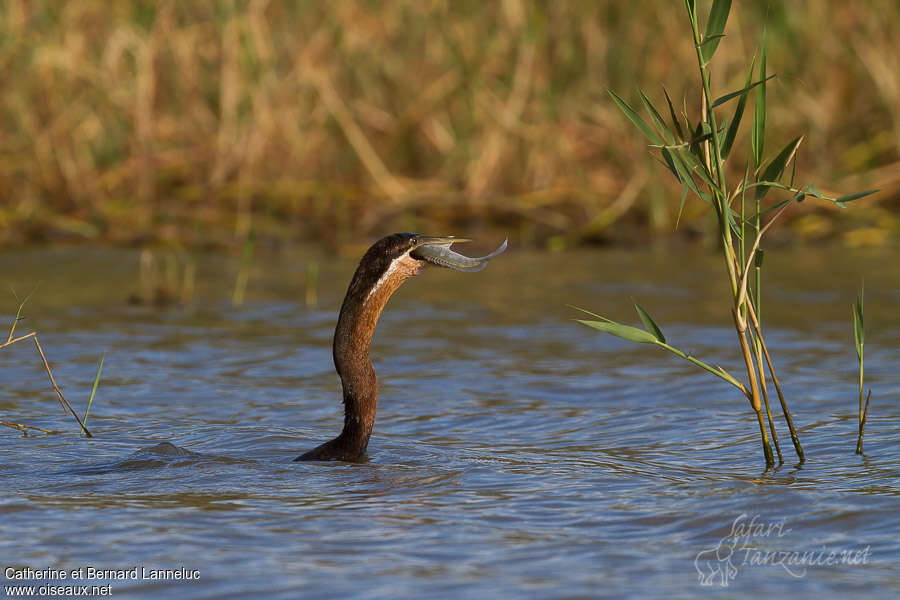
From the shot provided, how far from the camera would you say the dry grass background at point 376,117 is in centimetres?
1191

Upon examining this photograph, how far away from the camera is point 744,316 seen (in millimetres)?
5027

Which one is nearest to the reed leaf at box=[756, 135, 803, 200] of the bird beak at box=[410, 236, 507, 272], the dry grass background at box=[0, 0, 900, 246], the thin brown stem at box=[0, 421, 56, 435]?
the bird beak at box=[410, 236, 507, 272]

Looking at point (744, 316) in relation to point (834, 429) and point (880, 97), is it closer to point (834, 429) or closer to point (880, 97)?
point (834, 429)

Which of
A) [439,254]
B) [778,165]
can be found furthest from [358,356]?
[778,165]

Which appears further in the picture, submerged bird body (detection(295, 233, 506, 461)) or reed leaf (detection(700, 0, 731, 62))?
submerged bird body (detection(295, 233, 506, 461))

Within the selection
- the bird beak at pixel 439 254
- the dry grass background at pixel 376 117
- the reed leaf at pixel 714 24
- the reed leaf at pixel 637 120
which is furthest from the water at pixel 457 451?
the dry grass background at pixel 376 117

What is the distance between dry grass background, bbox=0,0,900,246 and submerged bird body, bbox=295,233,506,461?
678 cm

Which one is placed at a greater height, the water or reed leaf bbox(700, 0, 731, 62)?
reed leaf bbox(700, 0, 731, 62)

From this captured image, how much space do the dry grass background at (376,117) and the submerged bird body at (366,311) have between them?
678 cm

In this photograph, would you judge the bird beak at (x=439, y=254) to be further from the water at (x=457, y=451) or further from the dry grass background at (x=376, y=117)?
the dry grass background at (x=376, y=117)

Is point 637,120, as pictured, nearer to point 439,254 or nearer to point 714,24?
point 714,24

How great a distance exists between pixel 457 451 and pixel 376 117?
23.9 feet

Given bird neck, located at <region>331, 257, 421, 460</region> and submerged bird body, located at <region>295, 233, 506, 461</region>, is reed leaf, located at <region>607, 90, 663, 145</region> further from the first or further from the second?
bird neck, located at <region>331, 257, 421, 460</region>

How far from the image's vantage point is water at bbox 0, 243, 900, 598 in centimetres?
407
